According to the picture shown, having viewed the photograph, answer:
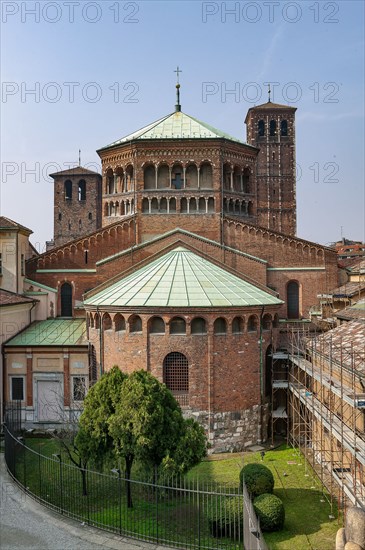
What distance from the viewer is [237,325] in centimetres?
2405

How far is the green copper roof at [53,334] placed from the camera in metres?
27.3

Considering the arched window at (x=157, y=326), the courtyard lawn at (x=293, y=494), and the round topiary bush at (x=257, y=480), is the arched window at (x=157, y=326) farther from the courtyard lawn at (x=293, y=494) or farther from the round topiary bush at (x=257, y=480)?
the round topiary bush at (x=257, y=480)

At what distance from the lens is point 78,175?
210 feet

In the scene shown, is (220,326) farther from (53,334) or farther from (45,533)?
(45,533)

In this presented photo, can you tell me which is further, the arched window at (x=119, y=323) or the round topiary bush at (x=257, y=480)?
the arched window at (x=119, y=323)

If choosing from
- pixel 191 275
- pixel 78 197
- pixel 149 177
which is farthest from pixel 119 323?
pixel 78 197

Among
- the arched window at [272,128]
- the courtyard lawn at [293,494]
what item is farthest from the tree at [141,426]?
the arched window at [272,128]

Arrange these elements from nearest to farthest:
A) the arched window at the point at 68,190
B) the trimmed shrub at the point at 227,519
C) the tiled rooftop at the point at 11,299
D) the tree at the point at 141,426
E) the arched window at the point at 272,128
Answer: the trimmed shrub at the point at 227,519 < the tree at the point at 141,426 < the tiled rooftop at the point at 11,299 < the arched window at the point at 68,190 < the arched window at the point at 272,128

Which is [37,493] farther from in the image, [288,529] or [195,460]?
[288,529]

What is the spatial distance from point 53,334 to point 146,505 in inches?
507

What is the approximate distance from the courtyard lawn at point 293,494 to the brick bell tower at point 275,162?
164 ft

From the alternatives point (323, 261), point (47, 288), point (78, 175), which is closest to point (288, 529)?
point (323, 261)

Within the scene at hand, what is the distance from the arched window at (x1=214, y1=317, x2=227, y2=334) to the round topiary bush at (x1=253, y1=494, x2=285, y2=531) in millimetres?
8525

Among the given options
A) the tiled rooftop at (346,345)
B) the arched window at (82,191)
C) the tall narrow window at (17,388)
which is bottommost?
the tall narrow window at (17,388)
